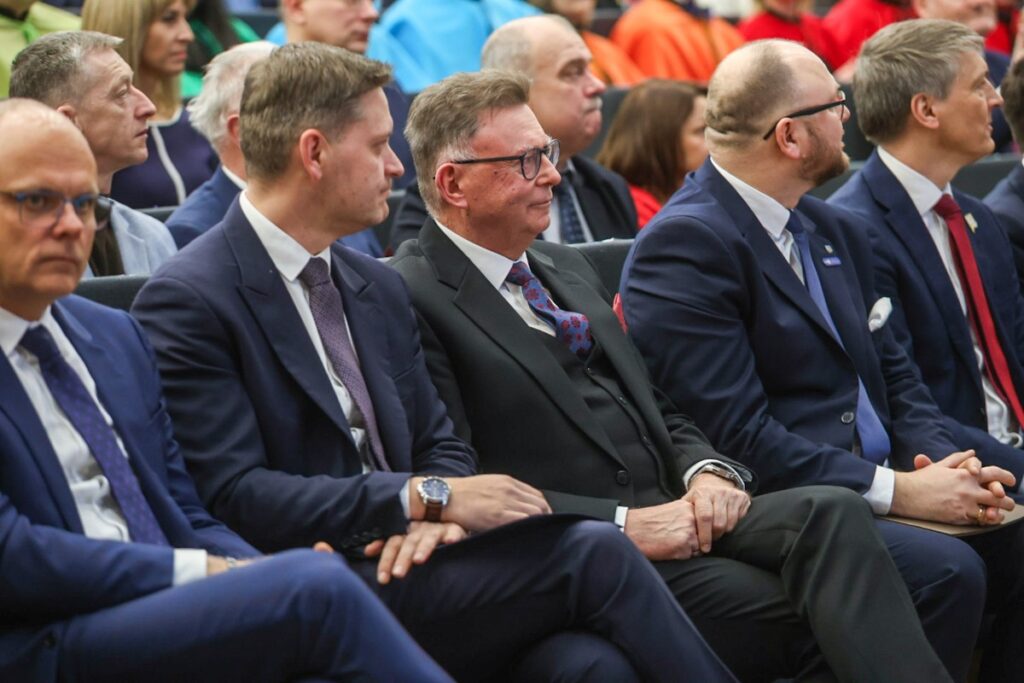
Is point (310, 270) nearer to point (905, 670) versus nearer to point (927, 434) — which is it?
point (905, 670)

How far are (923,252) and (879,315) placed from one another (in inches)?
14.2

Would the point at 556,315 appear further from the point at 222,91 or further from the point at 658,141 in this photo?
the point at 658,141

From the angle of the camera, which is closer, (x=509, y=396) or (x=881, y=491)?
(x=509, y=396)

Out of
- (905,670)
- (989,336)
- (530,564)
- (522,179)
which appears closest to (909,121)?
(989,336)

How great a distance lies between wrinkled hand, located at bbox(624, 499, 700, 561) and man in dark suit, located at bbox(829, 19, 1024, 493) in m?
1.01

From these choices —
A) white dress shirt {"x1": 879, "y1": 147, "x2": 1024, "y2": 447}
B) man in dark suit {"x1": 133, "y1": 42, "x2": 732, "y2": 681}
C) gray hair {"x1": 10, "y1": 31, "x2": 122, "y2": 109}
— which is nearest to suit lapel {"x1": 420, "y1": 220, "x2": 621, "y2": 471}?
man in dark suit {"x1": 133, "y1": 42, "x2": 732, "y2": 681}

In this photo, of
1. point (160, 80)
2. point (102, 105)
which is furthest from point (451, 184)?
point (160, 80)

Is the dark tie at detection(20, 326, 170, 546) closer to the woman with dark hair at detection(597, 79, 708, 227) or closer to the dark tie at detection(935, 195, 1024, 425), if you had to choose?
the dark tie at detection(935, 195, 1024, 425)

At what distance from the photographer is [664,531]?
9.21 feet

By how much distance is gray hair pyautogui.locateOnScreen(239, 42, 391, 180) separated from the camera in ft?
8.69

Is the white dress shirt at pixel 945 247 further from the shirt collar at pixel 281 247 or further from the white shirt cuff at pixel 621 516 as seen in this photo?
the shirt collar at pixel 281 247

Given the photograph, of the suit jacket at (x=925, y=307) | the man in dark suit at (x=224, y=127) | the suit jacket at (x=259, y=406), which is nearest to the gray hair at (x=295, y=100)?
the suit jacket at (x=259, y=406)

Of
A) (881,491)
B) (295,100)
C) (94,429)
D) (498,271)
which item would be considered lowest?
(881,491)

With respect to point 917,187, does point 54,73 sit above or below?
above
